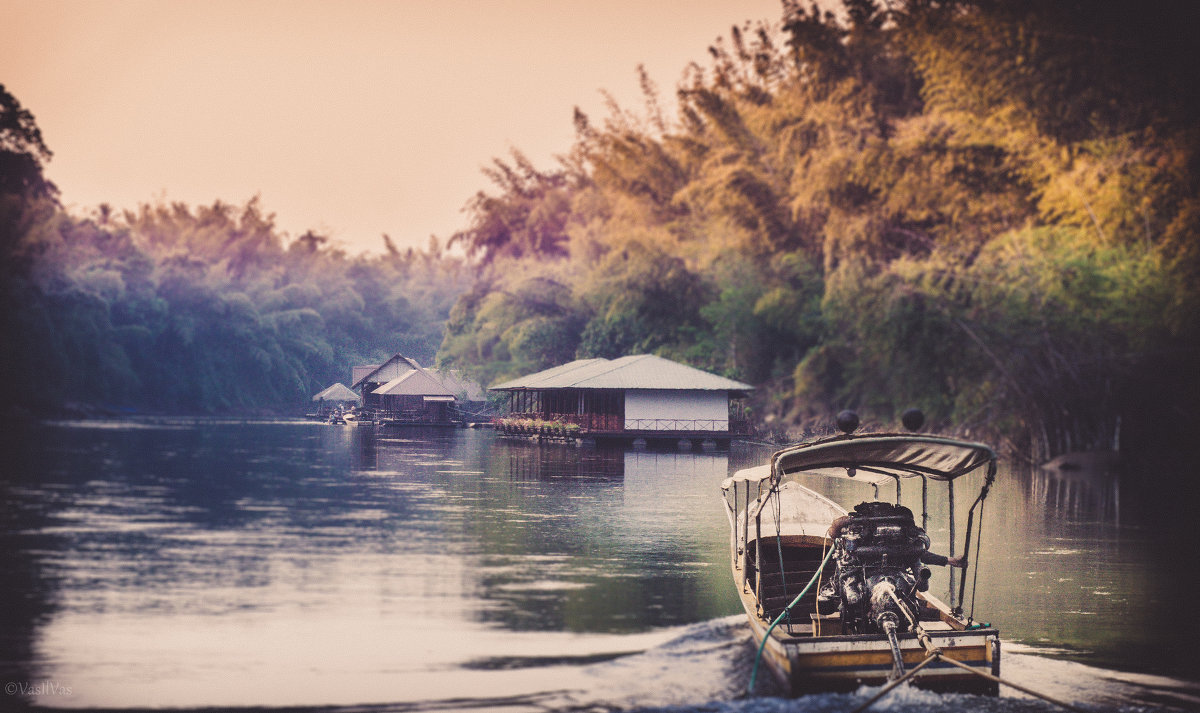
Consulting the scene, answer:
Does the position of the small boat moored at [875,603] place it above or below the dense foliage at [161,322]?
below

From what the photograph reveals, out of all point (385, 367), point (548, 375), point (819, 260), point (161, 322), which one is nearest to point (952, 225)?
point (819, 260)

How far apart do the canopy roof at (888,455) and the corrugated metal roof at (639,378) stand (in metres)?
26.9

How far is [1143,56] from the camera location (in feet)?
91.7

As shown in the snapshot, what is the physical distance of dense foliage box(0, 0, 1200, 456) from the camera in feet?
91.8

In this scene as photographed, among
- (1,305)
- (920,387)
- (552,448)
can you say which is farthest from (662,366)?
(1,305)

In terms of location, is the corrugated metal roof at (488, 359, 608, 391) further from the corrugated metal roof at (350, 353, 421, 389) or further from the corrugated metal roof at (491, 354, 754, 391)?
the corrugated metal roof at (350, 353, 421, 389)

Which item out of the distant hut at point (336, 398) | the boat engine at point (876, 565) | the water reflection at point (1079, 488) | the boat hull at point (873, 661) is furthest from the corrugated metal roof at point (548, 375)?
the boat hull at point (873, 661)

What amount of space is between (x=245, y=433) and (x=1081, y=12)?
31.3 m

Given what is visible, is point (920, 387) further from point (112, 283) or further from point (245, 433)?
point (112, 283)

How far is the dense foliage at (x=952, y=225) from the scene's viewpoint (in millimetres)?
27641

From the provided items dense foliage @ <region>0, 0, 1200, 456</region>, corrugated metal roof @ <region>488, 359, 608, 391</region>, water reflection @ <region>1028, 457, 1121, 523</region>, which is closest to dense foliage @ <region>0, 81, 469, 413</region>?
dense foliage @ <region>0, 0, 1200, 456</region>

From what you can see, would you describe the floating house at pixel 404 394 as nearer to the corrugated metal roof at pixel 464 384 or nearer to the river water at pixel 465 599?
the corrugated metal roof at pixel 464 384

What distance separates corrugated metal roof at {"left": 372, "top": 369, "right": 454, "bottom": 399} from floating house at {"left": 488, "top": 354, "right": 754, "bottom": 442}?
10432mm

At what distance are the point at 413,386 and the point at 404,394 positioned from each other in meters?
0.55
